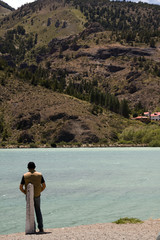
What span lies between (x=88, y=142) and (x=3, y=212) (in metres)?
138

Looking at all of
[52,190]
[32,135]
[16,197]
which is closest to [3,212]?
[16,197]

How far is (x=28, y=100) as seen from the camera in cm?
17912

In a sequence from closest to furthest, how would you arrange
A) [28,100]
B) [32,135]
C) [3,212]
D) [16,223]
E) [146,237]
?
[146,237]
[16,223]
[3,212]
[32,135]
[28,100]

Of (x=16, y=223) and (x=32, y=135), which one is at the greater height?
(x=32, y=135)

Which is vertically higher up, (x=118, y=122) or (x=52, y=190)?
(x=118, y=122)

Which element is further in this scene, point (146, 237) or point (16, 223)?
point (16, 223)

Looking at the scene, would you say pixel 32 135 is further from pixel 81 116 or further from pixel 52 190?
pixel 52 190

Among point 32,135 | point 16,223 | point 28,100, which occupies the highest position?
point 28,100

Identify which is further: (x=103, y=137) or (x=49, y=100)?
(x=49, y=100)

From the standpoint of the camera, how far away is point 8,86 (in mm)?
185625

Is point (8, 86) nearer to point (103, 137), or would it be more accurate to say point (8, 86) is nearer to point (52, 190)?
point (103, 137)

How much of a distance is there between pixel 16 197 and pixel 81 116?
139909 mm

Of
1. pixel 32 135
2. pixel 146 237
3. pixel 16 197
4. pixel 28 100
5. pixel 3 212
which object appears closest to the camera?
pixel 146 237

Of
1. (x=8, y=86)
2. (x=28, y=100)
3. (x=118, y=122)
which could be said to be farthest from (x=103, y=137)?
(x=8, y=86)
